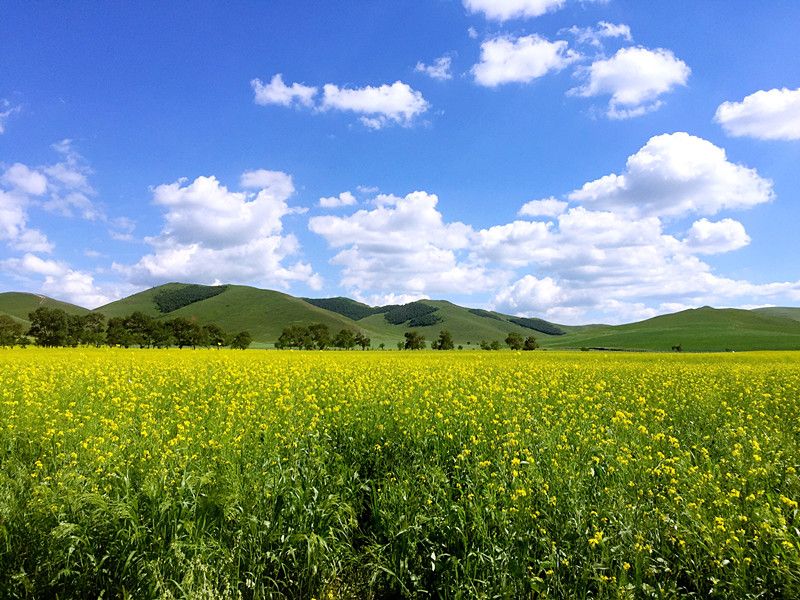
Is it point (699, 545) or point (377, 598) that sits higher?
point (699, 545)

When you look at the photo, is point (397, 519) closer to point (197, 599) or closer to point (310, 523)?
point (310, 523)

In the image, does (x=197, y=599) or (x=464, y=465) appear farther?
(x=464, y=465)

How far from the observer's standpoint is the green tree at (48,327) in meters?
66.9

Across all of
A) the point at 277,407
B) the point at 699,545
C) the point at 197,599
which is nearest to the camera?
the point at 197,599

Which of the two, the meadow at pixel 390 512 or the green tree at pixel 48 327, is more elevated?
the green tree at pixel 48 327

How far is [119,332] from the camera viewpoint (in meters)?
75.9

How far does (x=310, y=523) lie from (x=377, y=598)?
1.12 meters

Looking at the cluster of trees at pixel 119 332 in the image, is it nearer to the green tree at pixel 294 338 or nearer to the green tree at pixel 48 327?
the green tree at pixel 48 327

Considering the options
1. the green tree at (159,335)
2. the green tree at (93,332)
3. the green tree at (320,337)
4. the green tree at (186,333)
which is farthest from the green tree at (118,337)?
the green tree at (320,337)

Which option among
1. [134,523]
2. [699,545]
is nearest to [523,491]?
[699,545]

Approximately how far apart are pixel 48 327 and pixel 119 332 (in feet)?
30.9

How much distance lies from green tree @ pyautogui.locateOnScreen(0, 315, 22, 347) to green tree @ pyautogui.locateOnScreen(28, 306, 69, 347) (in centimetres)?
535

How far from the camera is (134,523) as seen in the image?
15.5ft

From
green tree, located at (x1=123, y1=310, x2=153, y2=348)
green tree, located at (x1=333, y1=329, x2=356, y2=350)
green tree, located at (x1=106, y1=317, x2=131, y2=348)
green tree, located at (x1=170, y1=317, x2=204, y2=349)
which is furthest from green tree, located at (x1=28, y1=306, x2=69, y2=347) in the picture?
green tree, located at (x1=333, y1=329, x2=356, y2=350)
